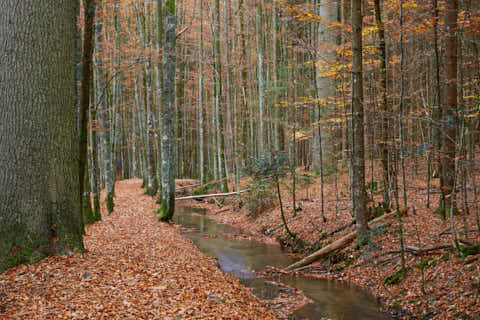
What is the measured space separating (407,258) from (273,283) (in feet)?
10.1

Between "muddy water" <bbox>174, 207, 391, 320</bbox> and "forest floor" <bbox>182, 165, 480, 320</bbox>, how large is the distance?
45 cm

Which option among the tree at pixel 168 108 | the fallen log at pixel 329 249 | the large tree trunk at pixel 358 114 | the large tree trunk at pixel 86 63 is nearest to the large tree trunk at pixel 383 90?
the large tree trunk at pixel 358 114

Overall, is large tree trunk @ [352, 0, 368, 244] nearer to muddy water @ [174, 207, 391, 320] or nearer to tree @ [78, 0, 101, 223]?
muddy water @ [174, 207, 391, 320]

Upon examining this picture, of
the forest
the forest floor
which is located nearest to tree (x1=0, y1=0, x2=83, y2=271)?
the forest

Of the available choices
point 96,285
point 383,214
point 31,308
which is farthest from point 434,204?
point 31,308

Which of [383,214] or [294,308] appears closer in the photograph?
[294,308]

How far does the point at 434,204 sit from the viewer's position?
34.1 ft

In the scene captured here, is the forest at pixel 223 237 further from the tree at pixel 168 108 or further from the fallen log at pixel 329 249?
the tree at pixel 168 108

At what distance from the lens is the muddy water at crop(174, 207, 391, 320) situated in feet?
22.1

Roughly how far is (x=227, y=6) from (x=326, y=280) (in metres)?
20.3

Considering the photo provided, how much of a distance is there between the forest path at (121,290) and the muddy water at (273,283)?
4.33 feet

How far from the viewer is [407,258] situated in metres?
7.85

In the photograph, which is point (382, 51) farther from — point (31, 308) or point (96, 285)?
point (31, 308)

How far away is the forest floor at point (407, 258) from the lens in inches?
239
